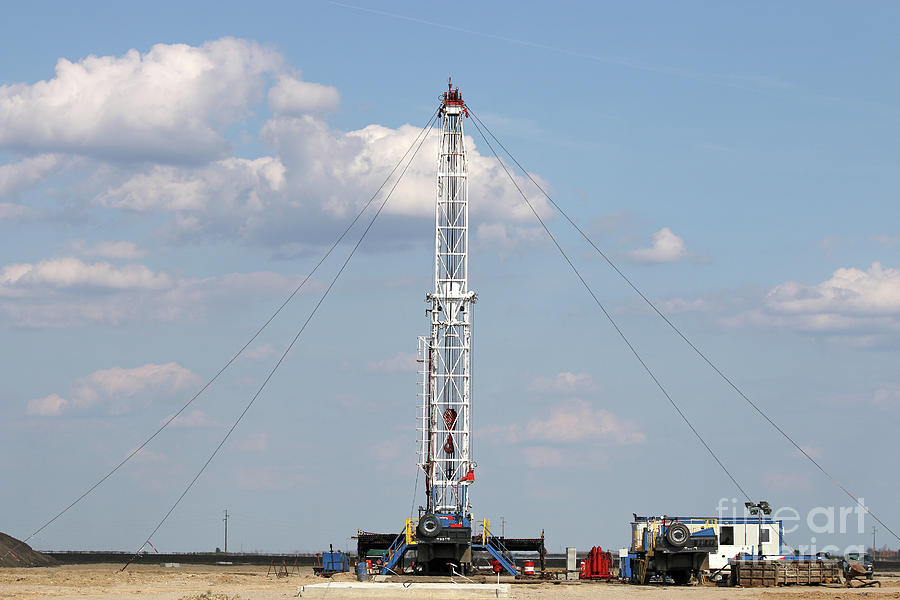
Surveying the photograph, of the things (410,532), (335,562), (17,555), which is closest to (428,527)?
(410,532)

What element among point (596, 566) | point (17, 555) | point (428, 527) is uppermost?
point (428, 527)

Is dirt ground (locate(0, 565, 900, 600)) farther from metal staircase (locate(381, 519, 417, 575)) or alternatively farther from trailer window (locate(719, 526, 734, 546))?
trailer window (locate(719, 526, 734, 546))

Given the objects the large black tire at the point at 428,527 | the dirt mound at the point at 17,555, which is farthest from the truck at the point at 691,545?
the dirt mound at the point at 17,555

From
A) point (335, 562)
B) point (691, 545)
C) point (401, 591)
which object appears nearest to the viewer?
point (401, 591)

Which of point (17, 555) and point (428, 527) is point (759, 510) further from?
point (17, 555)

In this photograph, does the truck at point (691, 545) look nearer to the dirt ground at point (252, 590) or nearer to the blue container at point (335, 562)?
the dirt ground at point (252, 590)

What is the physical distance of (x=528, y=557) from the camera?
6981 centimetres

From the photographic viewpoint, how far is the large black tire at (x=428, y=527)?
50.1 m

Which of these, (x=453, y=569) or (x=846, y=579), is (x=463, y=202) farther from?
(x=846, y=579)

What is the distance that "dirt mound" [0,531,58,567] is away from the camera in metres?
83.6

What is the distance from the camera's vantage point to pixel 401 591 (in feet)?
133

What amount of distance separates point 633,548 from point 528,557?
16994 mm

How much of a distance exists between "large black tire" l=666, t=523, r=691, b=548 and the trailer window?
5711mm

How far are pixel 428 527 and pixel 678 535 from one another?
1010cm
